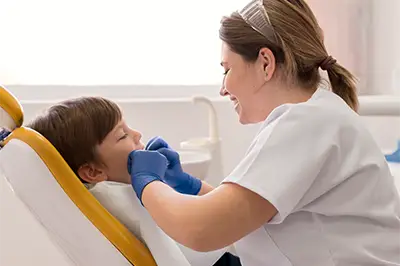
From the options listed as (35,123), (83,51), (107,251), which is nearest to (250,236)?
(107,251)

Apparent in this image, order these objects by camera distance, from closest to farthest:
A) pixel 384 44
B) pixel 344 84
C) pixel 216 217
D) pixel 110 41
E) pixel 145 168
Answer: pixel 216 217
pixel 145 168
pixel 344 84
pixel 110 41
pixel 384 44

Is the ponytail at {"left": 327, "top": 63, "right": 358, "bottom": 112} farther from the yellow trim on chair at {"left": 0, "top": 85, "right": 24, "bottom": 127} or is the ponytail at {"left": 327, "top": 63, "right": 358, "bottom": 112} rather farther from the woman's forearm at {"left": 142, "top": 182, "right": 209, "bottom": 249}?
the yellow trim on chair at {"left": 0, "top": 85, "right": 24, "bottom": 127}

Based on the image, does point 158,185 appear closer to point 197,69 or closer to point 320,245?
point 320,245

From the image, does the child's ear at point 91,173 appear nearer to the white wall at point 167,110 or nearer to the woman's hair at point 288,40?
the woman's hair at point 288,40

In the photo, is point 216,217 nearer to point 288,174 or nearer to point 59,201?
point 288,174

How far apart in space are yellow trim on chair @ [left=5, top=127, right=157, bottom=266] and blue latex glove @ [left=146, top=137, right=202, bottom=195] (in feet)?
0.81

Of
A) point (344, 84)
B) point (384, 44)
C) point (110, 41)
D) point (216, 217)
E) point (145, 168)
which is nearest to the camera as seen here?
point (216, 217)

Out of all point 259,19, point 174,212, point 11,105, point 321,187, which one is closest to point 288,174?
point 321,187

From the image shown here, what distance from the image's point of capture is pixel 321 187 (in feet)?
3.29

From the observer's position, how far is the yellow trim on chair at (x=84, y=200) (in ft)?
3.13

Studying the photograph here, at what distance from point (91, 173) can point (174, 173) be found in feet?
0.71

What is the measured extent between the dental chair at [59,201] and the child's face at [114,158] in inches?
5.3

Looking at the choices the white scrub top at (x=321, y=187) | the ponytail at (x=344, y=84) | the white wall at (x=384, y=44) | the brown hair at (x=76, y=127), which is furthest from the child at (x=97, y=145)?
the white wall at (x=384, y=44)

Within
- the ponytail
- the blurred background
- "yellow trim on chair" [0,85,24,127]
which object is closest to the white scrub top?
the ponytail
